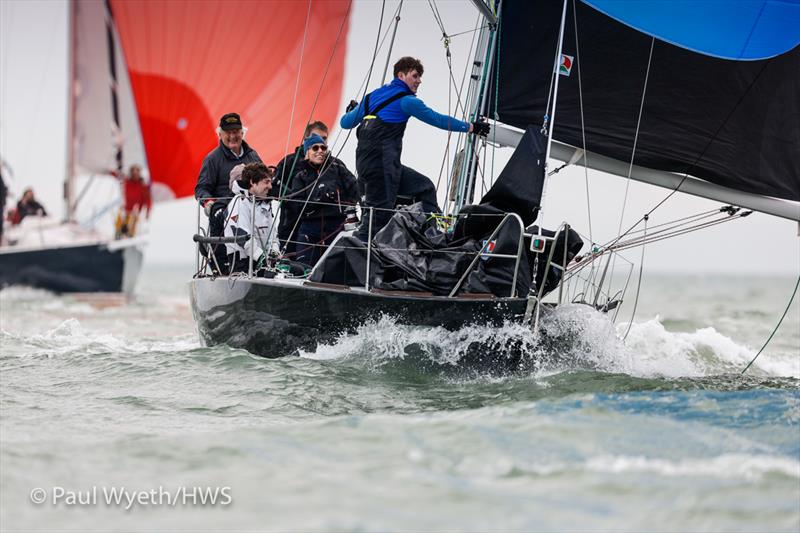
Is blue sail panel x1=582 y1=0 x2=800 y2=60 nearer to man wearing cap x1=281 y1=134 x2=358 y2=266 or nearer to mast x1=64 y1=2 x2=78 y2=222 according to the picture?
man wearing cap x1=281 y1=134 x2=358 y2=266

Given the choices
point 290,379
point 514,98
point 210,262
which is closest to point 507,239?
point 290,379

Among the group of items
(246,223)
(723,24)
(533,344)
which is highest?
(723,24)

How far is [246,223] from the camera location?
245 inches

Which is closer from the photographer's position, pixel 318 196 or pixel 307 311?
pixel 307 311

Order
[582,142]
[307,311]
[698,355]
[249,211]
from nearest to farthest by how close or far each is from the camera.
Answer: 1. [307,311]
2. [249,211]
3. [582,142]
4. [698,355]

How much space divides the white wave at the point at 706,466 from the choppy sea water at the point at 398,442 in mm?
10

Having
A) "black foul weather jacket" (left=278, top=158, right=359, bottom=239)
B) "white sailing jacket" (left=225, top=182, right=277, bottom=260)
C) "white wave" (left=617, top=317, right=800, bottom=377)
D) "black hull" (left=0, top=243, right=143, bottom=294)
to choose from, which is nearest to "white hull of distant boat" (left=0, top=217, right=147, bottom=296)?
"black hull" (left=0, top=243, right=143, bottom=294)

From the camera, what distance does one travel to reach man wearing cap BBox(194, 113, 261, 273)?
6.79m

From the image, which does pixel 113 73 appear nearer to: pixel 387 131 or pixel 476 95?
pixel 476 95

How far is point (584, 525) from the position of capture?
8.87 feet

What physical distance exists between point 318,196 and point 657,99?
98.1 inches

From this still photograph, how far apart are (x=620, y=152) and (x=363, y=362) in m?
2.54

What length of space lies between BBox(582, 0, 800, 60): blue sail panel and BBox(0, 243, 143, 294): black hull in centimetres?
1461

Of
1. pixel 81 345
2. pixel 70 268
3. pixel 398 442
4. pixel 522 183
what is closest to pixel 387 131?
pixel 522 183
